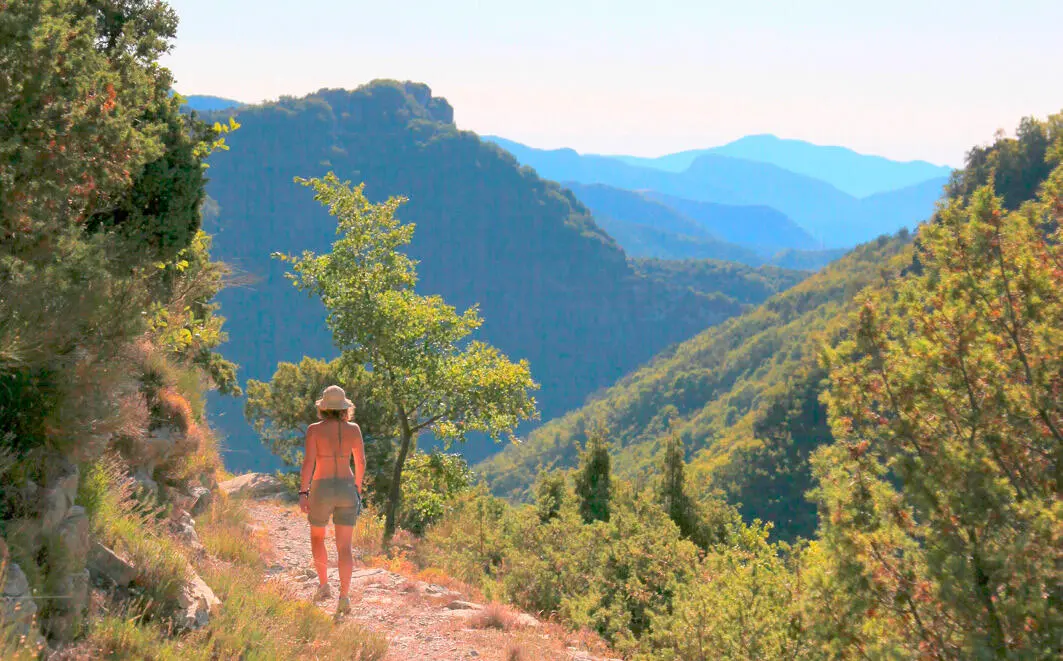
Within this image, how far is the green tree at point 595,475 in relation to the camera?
19922 millimetres

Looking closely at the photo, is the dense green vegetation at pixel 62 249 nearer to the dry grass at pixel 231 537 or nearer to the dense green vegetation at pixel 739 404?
the dry grass at pixel 231 537

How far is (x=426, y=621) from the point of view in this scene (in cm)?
752

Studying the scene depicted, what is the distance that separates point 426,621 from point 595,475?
12994mm

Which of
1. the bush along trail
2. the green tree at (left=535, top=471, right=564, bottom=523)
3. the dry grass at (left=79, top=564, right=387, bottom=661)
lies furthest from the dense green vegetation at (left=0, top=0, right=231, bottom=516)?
the green tree at (left=535, top=471, right=564, bottom=523)

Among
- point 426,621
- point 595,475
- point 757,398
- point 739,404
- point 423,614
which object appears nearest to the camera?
point 426,621

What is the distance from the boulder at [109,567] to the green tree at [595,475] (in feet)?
51.9

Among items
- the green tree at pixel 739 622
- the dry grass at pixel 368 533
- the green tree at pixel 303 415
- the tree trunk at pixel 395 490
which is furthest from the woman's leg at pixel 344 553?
the green tree at pixel 303 415

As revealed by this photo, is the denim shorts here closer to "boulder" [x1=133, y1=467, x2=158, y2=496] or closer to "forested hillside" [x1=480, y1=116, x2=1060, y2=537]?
"boulder" [x1=133, y1=467, x2=158, y2=496]

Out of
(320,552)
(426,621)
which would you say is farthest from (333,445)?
(426,621)

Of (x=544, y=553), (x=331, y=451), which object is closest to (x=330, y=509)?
(x=331, y=451)

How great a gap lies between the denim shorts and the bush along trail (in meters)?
0.75

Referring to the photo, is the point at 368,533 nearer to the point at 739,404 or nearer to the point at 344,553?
the point at 344,553

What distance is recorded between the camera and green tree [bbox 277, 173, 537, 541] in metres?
12.0

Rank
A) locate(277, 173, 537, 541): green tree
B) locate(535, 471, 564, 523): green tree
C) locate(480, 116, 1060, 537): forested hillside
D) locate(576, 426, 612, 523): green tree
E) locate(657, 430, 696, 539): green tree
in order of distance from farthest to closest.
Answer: locate(480, 116, 1060, 537): forested hillside → locate(576, 426, 612, 523): green tree → locate(657, 430, 696, 539): green tree → locate(535, 471, 564, 523): green tree → locate(277, 173, 537, 541): green tree
